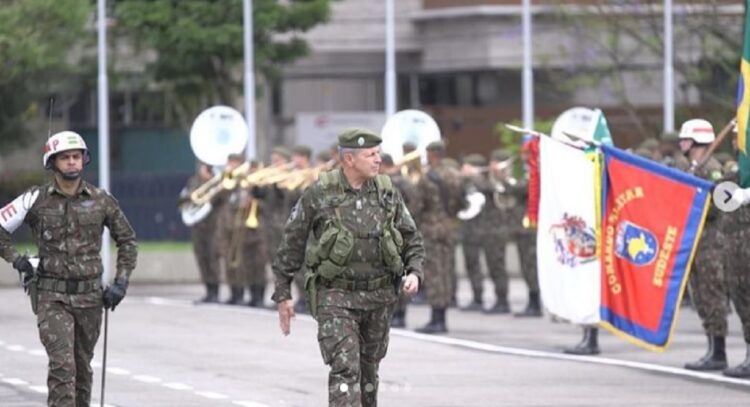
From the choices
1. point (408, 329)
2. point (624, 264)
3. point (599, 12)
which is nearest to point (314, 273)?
point (624, 264)

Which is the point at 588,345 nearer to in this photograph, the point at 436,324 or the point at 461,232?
the point at 436,324

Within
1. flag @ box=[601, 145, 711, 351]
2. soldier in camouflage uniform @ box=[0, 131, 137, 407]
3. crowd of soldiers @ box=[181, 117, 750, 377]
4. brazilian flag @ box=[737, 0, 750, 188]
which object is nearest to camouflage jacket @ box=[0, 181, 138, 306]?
soldier in camouflage uniform @ box=[0, 131, 137, 407]

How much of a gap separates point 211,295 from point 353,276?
53.8 feet

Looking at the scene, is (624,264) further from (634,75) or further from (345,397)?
(634,75)

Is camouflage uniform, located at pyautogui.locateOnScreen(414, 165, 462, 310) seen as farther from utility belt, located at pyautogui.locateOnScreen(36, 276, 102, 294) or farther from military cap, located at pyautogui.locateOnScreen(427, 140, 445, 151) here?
utility belt, located at pyautogui.locateOnScreen(36, 276, 102, 294)

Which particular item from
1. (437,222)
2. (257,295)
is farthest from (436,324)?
(257,295)

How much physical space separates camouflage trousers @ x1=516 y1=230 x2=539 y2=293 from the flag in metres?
7.08

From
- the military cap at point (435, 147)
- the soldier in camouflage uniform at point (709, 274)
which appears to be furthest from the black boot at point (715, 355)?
the military cap at point (435, 147)

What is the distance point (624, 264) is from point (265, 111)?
31.5 m

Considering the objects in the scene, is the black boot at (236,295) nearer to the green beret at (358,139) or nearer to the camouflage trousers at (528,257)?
the camouflage trousers at (528,257)

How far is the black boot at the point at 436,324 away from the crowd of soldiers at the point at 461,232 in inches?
0.4

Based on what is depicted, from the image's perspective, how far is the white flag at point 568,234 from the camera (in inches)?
768

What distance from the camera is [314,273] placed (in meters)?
12.9

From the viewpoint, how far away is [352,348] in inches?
496
